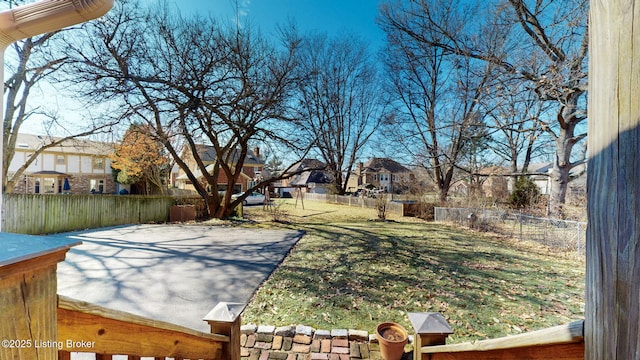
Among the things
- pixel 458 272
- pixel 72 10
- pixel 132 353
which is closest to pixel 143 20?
pixel 72 10

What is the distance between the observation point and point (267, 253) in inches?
255

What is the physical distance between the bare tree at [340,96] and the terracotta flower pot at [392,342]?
10717mm

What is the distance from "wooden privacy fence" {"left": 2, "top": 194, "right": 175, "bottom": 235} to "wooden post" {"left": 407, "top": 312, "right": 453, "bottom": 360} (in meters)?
11.1

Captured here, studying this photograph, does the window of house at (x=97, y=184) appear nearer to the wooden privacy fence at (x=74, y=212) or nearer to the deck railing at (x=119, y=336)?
the wooden privacy fence at (x=74, y=212)

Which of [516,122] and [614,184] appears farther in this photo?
[516,122]

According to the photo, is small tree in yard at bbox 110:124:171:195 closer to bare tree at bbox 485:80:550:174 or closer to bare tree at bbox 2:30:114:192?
bare tree at bbox 2:30:114:192

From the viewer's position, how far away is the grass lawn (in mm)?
3361

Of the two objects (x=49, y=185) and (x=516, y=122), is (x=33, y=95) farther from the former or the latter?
(x=49, y=185)

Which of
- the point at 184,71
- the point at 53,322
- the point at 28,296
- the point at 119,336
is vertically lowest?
the point at 119,336

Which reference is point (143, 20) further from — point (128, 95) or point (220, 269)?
point (220, 269)

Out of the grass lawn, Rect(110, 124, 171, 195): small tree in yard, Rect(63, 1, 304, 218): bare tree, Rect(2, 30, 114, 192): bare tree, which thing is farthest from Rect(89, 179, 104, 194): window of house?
the grass lawn

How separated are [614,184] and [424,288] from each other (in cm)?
434

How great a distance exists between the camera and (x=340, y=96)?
2039 cm

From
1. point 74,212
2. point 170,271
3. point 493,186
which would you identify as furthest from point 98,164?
point 493,186
